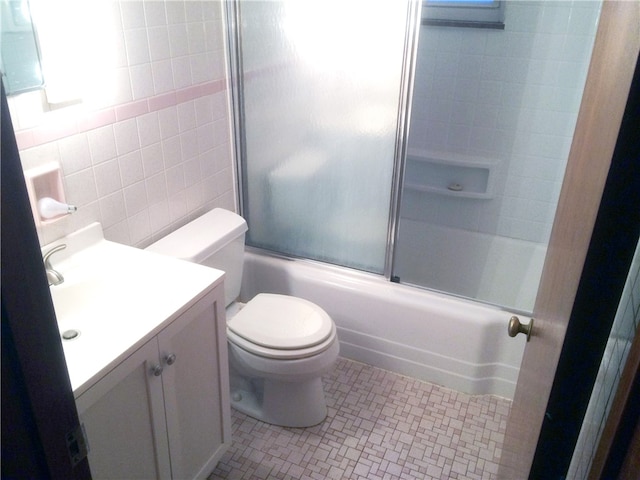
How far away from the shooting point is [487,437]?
2.03m

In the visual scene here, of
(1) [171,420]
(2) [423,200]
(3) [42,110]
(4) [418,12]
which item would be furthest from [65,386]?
(2) [423,200]

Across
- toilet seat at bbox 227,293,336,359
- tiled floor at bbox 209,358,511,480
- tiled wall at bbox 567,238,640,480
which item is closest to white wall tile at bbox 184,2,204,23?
toilet seat at bbox 227,293,336,359

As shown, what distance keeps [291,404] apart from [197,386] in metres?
0.54

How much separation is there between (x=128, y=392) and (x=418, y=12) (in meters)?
1.50

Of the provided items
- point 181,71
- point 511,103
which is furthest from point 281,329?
point 511,103

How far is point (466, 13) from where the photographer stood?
253cm

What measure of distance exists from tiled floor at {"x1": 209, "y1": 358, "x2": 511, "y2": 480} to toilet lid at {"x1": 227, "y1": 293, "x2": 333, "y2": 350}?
41 centimetres

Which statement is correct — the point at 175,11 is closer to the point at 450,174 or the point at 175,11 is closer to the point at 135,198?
the point at 135,198

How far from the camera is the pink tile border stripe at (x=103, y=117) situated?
1459mm

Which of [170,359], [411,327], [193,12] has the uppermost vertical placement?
[193,12]

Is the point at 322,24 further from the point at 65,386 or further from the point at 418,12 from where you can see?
the point at 65,386

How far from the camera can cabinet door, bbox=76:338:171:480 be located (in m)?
1.23

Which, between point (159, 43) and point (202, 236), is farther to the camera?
point (202, 236)

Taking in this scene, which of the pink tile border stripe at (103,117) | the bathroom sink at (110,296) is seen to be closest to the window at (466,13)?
the pink tile border stripe at (103,117)
